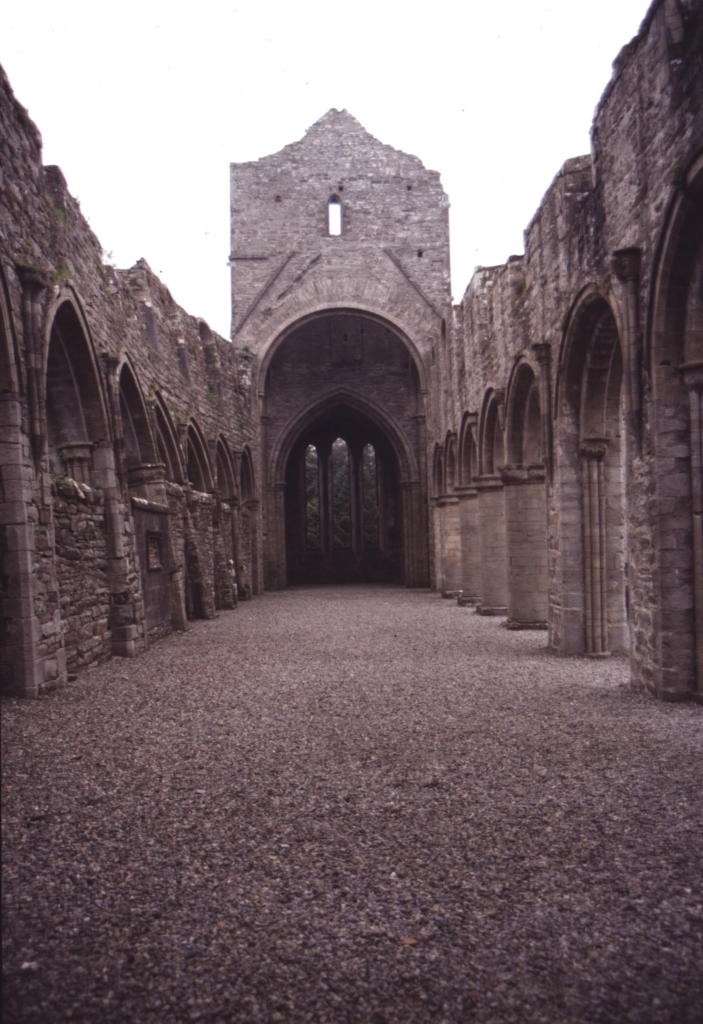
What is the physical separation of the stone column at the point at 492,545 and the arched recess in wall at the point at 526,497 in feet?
5.84

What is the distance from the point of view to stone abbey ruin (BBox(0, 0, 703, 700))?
5.82 m

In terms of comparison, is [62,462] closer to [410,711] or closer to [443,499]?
[410,711]

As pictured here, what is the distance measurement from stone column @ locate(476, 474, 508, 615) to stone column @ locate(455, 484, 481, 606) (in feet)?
5.64

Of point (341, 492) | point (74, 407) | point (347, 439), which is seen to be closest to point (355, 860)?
point (74, 407)

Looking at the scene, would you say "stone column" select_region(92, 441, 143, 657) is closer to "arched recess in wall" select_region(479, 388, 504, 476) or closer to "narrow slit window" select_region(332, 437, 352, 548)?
"arched recess in wall" select_region(479, 388, 504, 476)

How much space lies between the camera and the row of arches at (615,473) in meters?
5.76

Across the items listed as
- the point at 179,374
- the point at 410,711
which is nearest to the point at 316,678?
the point at 410,711

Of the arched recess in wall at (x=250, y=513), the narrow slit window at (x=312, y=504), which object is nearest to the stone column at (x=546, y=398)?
the arched recess in wall at (x=250, y=513)

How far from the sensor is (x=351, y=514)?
94.2ft

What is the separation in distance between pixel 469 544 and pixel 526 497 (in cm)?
473

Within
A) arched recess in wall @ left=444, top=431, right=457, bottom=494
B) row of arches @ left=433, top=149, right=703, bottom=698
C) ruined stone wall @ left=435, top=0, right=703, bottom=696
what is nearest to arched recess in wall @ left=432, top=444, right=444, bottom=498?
arched recess in wall @ left=444, top=431, right=457, bottom=494

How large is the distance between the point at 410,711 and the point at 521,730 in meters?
0.97

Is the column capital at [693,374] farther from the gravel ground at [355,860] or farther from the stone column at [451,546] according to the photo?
the stone column at [451,546]

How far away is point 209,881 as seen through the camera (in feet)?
9.61
